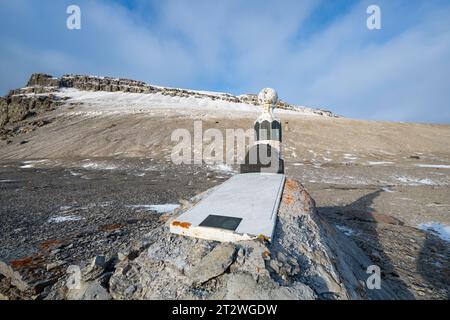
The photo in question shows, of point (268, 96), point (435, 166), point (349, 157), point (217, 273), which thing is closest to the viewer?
point (217, 273)

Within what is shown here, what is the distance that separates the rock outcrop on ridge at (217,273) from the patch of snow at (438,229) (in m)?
6.77

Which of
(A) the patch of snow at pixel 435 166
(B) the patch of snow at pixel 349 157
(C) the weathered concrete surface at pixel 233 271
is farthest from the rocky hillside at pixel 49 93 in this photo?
(C) the weathered concrete surface at pixel 233 271

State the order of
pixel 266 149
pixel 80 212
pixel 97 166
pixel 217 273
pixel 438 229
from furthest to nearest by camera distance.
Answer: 1. pixel 97 166
2. pixel 80 212
3. pixel 438 229
4. pixel 266 149
5. pixel 217 273

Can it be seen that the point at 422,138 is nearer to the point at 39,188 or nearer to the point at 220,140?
the point at 220,140

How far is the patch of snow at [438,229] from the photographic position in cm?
867

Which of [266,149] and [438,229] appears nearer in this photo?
[266,149]

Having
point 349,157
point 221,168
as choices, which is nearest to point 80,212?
point 221,168

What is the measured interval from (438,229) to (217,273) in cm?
1038

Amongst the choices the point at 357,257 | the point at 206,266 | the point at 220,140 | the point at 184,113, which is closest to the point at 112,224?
the point at 206,266

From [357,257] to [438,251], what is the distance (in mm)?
3305

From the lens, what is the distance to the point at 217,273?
10.7 ft

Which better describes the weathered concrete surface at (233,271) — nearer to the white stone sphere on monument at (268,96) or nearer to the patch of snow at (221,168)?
the white stone sphere on monument at (268,96)

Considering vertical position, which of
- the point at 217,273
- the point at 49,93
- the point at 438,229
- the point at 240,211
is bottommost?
the point at 438,229

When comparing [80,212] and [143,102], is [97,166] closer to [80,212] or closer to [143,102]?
[80,212]
